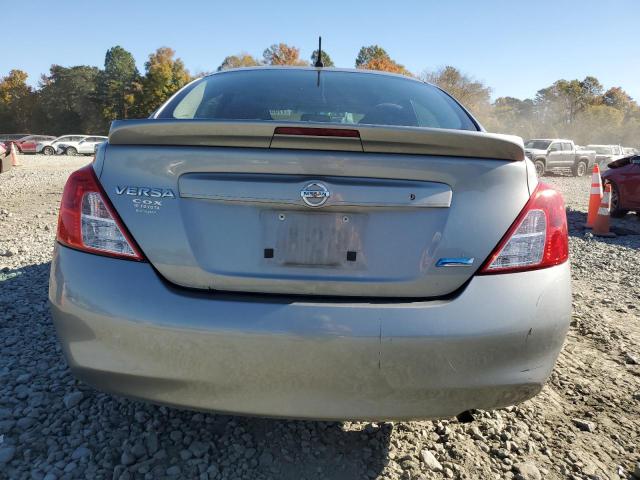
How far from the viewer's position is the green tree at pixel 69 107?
65.8 metres

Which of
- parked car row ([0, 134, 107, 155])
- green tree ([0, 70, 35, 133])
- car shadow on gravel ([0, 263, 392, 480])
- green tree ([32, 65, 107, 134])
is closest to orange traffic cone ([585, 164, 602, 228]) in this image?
car shadow on gravel ([0, 263, 392, 480])

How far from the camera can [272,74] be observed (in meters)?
2.75

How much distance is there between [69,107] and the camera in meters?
67.6

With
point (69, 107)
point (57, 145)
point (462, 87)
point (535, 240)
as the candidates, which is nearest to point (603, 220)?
point (535, 240)

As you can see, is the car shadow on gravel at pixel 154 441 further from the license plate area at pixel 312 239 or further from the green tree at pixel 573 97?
the green tree at pixel 573 97

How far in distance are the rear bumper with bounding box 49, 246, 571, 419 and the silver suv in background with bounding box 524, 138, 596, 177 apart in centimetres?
2188

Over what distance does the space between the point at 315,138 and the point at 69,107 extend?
7686 cm

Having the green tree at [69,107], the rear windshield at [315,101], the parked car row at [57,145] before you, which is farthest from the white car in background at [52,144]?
the rear windshield at [315,101]

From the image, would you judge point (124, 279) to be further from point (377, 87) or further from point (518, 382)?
point (377, 87)

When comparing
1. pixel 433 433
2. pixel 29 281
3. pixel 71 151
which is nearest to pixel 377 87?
pixel 433 433

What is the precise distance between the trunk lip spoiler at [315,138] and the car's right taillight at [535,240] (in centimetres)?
27

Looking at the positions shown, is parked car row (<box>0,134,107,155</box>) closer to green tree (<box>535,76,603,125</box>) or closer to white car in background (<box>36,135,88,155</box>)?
white car in background (<box>36,135,88,155</box>)

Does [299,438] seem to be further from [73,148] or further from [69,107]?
[69,107]

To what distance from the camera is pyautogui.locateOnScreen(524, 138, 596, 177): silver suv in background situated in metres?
22.2
